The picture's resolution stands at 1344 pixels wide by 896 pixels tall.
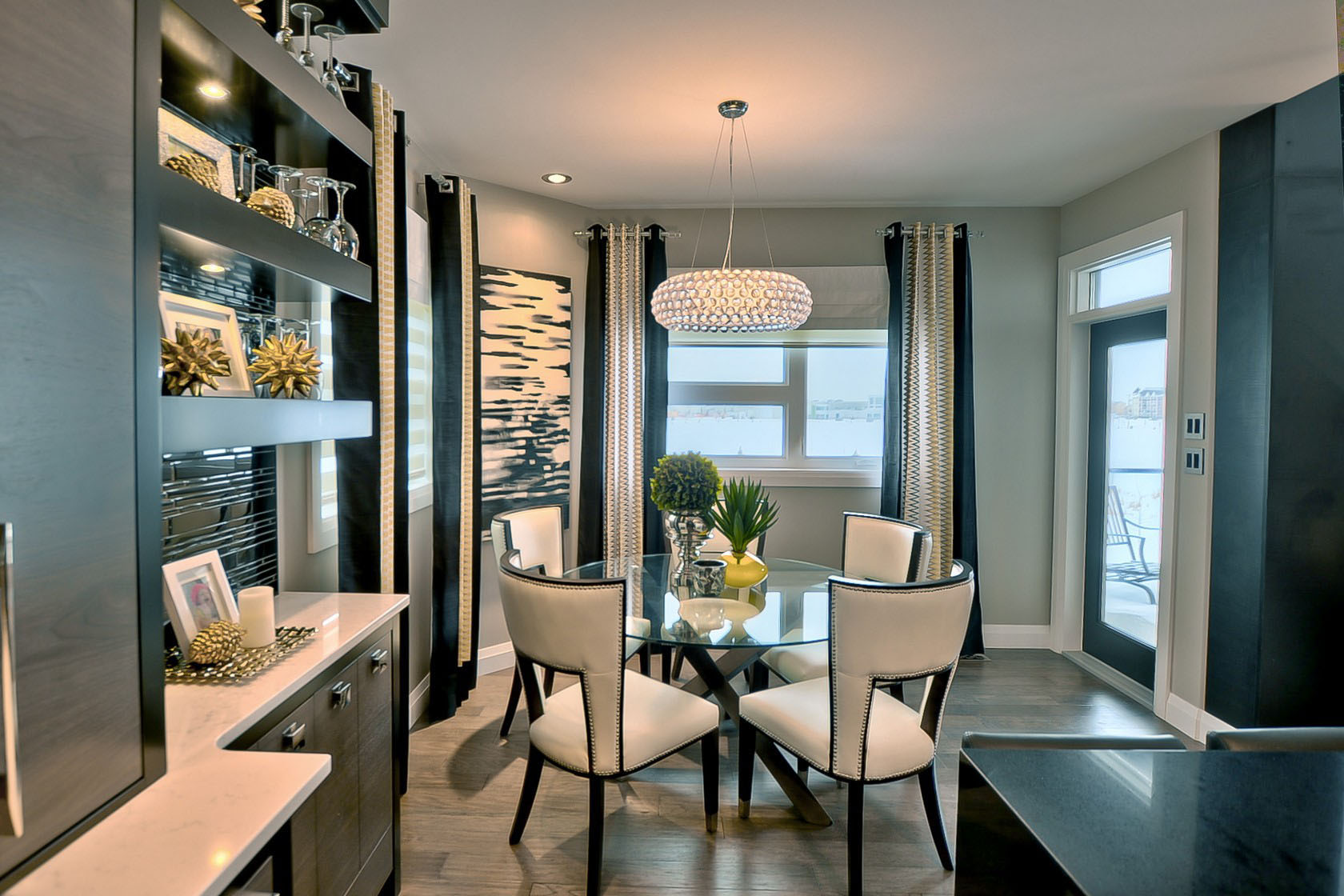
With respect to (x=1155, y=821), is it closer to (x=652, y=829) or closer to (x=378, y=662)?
(x=378, y=662)

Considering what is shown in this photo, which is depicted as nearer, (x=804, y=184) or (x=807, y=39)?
(x=807, y=39)

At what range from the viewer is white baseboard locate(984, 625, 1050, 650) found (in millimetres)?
4148

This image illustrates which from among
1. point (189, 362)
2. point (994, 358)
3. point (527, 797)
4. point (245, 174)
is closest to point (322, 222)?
point (245, 174)

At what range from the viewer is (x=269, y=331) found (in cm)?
182

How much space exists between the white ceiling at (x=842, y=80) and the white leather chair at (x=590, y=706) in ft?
5.41

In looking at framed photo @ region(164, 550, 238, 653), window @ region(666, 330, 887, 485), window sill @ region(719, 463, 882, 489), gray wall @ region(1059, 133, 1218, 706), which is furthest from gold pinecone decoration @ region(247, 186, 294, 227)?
gray wall @ region(1059, 133, 1218, 706)

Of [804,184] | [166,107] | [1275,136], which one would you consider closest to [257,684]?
[166,107]

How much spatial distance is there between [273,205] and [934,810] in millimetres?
2422

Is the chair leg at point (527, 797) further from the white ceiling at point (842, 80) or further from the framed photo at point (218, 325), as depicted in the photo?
the white ceiling at point (842, 80)

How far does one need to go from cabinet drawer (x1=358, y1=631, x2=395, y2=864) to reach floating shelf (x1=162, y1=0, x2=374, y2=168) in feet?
4.30

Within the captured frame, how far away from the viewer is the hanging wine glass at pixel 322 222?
69.1 inches

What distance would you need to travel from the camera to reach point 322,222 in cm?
178

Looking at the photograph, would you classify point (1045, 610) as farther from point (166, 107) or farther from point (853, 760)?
point (166, 107)

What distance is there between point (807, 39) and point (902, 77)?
47 centimetres
